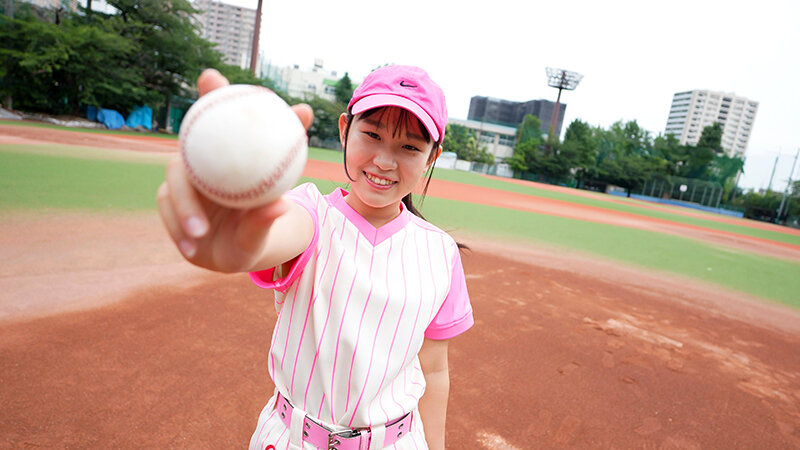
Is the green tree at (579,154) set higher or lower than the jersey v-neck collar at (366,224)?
higher

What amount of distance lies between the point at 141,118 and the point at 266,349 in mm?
29804

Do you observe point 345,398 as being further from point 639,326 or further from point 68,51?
point 68,51

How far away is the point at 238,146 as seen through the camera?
2.49 ft

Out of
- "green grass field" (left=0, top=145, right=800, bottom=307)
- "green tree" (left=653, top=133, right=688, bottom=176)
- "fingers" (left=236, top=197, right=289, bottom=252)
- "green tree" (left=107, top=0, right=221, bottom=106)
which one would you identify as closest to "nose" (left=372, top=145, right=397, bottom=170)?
"fingers" (left=236, top=197, right=289, bottom=252)

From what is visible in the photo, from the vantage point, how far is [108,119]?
25.6 m

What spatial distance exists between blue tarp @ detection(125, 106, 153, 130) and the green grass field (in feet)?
54.6

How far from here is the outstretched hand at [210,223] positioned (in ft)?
2.41

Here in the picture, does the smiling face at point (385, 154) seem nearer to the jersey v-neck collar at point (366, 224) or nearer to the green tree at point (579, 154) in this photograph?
the jersey v-neck collar at point (366, 224)

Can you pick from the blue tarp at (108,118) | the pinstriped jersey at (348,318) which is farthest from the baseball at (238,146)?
the blue tarp at (108,118)

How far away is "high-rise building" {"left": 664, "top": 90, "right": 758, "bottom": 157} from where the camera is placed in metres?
111

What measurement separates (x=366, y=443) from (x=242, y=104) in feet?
3.11

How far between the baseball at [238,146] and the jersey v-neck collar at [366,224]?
1.64 feet

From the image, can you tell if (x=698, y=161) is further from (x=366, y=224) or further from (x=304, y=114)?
(x=304, y=114)

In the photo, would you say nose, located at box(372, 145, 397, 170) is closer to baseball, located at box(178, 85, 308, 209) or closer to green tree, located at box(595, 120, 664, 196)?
baseball, located at box(178, 85, 308, 209)
